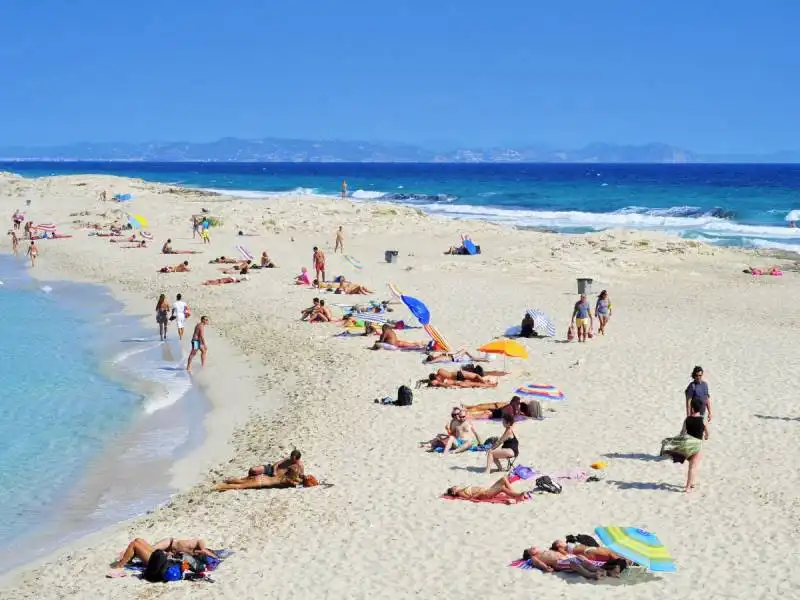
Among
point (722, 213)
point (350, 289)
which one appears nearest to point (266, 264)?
point (350, 289)

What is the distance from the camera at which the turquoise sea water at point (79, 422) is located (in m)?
11.0

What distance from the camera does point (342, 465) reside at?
1194cm

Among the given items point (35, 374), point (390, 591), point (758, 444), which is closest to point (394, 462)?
point (390, 591)

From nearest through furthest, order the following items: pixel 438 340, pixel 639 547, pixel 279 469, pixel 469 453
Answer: pixel 639 547, pixel 279 469, pixel 469 453, pixel 438 340

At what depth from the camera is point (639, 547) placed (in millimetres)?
8445

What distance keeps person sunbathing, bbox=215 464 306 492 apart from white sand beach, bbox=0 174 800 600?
0.46ft

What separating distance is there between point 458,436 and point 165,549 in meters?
4.52

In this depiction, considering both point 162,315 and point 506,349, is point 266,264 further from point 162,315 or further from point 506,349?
point 506,349

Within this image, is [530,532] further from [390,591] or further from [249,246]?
[249,246]

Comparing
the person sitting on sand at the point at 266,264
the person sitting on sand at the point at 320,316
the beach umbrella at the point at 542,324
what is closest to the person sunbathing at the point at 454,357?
the beach umbrella at the point at 542,324

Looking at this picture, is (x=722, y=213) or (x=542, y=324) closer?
(x=542, y=324)

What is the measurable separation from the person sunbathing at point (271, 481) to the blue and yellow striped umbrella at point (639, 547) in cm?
395

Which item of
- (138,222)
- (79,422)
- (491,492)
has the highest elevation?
(138,222)

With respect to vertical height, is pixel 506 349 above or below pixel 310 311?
above
